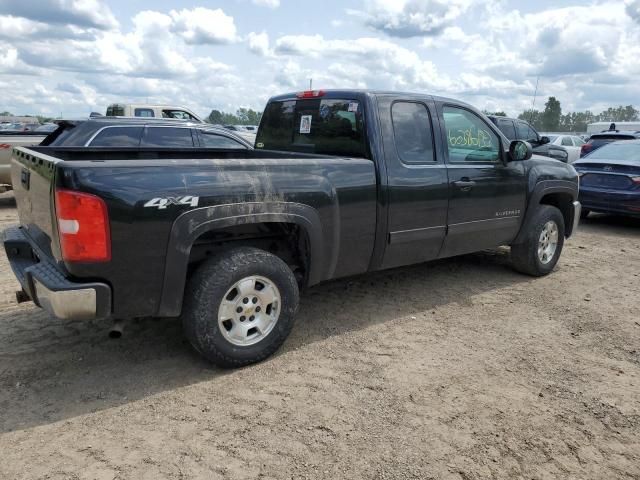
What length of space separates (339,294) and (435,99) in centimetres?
202

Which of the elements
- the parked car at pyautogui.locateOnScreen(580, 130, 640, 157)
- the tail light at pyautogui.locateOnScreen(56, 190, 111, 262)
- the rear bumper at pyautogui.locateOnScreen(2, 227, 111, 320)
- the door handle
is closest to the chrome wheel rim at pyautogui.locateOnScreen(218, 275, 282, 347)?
the rear bumper at pyautogui.locateOnScreen(2, 227, 111, 320)

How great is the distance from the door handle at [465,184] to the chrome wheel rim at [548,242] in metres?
1.43

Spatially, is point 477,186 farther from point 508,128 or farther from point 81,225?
point 508,128

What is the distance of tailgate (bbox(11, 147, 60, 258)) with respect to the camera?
3.07 metres

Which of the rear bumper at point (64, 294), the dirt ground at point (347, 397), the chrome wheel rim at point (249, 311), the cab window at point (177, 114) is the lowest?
the dirt ground at point (347, 397)

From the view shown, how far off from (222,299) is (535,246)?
3806 mm

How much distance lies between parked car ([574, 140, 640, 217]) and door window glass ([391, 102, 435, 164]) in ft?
19.3

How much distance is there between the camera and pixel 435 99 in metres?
4.84

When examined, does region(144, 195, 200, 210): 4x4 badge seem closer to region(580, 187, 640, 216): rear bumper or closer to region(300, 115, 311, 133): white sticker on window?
region(300, 115, 311, 133): white sticker on window

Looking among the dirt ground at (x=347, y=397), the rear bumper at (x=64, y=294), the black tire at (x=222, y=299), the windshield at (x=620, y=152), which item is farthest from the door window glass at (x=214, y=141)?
the windshield at (x=620, y=152)

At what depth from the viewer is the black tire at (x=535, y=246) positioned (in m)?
5.73

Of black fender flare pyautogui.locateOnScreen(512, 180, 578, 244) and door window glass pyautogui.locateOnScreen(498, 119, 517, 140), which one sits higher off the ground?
door window glass pyautogui.locateOnScreen(498, 119, 517, 140)

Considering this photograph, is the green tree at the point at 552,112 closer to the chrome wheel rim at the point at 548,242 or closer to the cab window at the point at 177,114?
the cab window at the point at 177,114

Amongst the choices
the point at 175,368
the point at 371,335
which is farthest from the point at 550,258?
the point at 175,368
